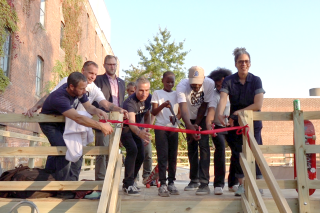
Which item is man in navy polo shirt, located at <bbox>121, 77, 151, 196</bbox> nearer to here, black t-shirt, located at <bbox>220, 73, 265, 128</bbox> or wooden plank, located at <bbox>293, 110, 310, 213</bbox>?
black t-shirt, located at <bbox>220, 73, 265, 128</bbox>

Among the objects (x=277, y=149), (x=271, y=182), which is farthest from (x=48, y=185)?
(x=277, y=149)

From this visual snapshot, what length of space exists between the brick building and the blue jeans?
8.38m

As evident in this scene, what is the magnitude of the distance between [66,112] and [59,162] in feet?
2.28

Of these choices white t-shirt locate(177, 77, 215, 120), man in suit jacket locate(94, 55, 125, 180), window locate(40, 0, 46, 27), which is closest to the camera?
white t-shirt locate(177, 77, 215, 120)

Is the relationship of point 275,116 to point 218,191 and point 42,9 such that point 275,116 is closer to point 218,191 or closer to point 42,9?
point 218,191

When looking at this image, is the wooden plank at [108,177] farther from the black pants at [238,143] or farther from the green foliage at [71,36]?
the green foliage at [71,36]

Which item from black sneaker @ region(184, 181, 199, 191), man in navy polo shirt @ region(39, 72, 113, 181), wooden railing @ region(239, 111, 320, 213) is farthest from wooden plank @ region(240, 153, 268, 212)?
man in navy polo shirt @ region(39, 72, 113, 181)

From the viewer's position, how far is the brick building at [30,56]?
13.4 metres

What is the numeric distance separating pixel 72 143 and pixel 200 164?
1.83 m

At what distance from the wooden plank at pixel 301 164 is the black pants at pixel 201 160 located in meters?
1.19

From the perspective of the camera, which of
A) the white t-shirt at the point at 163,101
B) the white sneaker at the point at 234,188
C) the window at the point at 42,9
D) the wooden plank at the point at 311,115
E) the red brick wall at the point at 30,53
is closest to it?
the wooden plank at the point at 311,115

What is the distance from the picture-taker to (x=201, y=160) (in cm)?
529

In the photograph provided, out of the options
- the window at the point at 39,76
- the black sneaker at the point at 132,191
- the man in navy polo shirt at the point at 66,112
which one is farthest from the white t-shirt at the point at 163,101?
the window at the point at 39,76

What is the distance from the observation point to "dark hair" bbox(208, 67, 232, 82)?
19.2ft
